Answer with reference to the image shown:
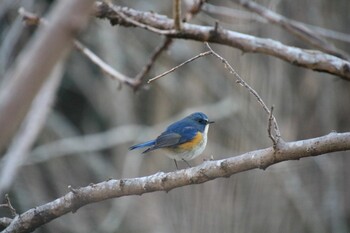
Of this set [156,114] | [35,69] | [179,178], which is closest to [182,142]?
[179,178]

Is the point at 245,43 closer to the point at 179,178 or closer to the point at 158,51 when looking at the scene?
the point at 158,51

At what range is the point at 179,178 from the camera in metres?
2.45

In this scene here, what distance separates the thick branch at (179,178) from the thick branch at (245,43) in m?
1.16

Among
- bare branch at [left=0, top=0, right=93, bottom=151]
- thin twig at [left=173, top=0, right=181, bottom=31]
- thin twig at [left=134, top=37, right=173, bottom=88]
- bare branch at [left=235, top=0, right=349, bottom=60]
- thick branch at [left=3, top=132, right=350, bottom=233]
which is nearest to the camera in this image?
bare branch at [left=0, top=0, right=93, bottom=151]

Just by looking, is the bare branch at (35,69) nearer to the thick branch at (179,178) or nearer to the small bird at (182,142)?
the thick branch at (179,178)

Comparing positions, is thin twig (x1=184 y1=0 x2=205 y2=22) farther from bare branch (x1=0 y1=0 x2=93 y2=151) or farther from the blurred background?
bare branch (x1=0 y1=0 x2=93 y2=151)

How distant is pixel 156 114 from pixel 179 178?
18.4 feet

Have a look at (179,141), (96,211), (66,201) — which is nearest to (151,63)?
(179,141)

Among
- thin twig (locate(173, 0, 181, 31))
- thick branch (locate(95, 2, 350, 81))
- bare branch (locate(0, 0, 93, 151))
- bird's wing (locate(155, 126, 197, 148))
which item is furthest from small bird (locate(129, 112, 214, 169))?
bare branch (locate(0, 0, 93, 151))

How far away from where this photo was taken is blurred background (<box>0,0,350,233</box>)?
6.39m

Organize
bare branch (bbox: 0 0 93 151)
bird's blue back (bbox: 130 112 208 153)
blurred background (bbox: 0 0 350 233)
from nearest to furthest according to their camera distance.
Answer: bare branch (bbox: 0 0 93 151), bird's blue back (bbox: 130 112 208 153), blurred background (bbox: 0 0 350 233)

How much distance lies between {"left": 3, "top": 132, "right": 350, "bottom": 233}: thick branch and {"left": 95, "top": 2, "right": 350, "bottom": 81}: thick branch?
116 cm

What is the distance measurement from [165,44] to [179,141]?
635 mm

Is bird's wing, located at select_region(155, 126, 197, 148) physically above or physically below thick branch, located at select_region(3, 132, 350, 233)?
above
